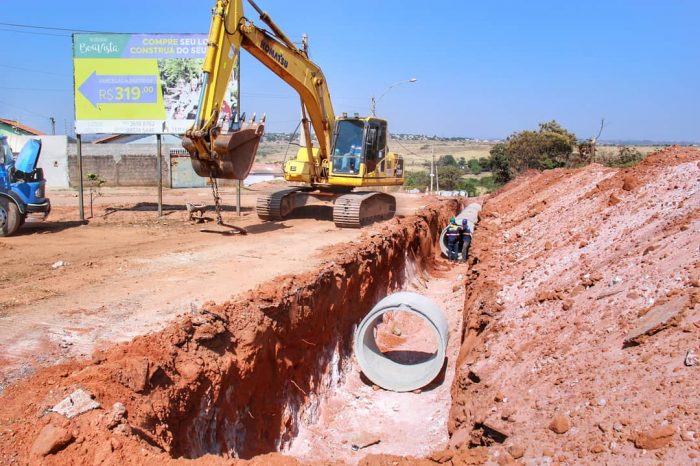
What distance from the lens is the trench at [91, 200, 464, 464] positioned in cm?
532

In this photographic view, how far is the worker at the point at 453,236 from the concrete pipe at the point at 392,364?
6849 mm

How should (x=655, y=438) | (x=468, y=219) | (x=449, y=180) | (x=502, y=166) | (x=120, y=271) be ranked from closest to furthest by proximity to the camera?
(x=655, y=438) → (x=120, y=271) → (x=468, y=219) → (x=502, y=166) → (x=449, y=180)

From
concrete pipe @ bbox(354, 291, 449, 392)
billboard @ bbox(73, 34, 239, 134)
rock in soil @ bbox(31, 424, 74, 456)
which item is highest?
billboard @ bbox(73, 34, 239, 134)

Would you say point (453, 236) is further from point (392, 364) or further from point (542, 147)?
point (542, 147)

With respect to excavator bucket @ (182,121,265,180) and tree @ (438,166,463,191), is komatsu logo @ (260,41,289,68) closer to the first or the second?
excavator bucket @ (182,121,265,180)

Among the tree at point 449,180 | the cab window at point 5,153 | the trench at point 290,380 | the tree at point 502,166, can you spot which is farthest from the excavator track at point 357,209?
the tree at point 449,180

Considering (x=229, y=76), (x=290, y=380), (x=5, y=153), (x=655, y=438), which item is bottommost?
(x=290, y=380)

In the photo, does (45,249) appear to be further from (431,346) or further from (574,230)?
(574,230)

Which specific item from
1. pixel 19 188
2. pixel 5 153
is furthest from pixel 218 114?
pixel 5 153

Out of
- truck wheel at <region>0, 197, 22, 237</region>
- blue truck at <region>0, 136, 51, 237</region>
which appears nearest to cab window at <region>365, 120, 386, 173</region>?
blue truck at <region>0, 136, 51, 237</region>

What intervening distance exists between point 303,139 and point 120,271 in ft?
27.9

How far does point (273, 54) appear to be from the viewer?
13469 millimetres

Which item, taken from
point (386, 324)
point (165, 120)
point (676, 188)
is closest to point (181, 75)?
point (165, 120)

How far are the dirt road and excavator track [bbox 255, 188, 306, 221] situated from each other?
383mm
